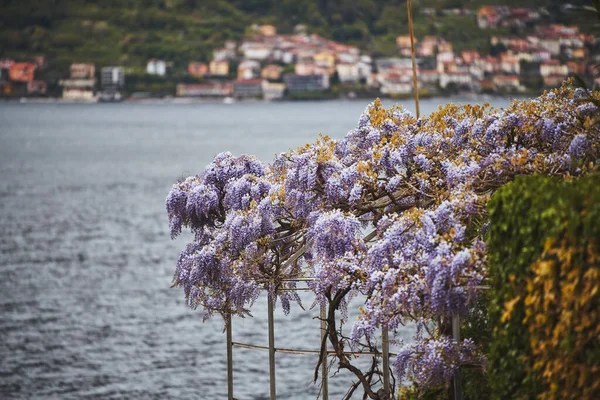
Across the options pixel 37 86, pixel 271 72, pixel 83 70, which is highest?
pixel 83 70

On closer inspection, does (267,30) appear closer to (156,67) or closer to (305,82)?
(305,82)

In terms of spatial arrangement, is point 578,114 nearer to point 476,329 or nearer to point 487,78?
point 476,329

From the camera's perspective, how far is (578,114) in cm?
A: 903

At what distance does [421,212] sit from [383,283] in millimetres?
738

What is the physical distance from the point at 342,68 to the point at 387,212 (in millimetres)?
165957

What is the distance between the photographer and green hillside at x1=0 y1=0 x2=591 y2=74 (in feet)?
568

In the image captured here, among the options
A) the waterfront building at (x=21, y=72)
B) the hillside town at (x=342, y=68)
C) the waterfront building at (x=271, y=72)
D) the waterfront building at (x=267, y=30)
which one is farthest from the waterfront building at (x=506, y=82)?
the waterfront building at (x=21, y=72)

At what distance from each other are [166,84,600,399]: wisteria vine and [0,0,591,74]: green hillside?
15311 centimetres

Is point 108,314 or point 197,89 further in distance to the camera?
point 197,89

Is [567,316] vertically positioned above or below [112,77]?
below

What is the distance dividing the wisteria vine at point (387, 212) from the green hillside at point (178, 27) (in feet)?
502

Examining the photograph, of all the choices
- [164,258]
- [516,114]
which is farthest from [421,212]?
[164,258]

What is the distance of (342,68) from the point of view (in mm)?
174000

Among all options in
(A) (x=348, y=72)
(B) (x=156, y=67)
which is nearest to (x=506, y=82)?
(A) (x=348, y=72)
